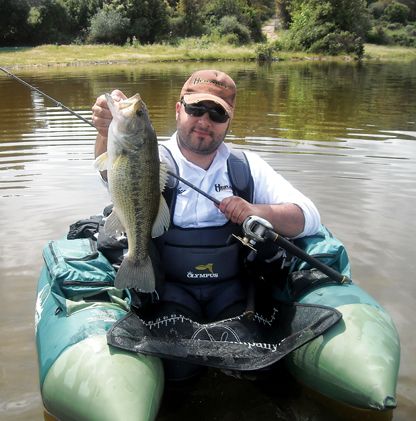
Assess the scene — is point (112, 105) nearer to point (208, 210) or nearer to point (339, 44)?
point (208, 210)

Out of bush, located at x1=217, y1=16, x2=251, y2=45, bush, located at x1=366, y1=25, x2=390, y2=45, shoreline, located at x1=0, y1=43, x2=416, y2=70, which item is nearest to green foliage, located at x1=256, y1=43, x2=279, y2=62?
shoreline, located at x1=0, y1=43, x2=416, y2=70

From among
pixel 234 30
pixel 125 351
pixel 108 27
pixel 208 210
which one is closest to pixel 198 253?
pixel 208 210

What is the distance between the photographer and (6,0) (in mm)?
47906

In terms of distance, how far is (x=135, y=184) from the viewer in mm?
3432

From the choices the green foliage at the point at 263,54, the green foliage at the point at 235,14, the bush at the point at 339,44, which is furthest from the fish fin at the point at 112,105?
the green foliage at the point at 235,14

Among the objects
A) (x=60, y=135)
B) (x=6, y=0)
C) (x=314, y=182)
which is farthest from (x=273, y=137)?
(x=6, y=0)

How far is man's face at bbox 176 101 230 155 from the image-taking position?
4230 mm

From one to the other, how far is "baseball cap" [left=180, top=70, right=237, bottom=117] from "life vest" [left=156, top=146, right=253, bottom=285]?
773 mm

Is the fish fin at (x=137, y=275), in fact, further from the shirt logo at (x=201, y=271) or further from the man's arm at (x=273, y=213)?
the man's arm at (x=273, y=213)

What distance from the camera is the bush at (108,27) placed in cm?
5047

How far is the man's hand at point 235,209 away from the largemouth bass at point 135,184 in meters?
0.47

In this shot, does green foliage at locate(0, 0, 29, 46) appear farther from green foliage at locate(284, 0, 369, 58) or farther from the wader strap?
the wader strap

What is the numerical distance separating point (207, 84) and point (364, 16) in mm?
60482

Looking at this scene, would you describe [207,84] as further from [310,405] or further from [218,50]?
[218,50]
